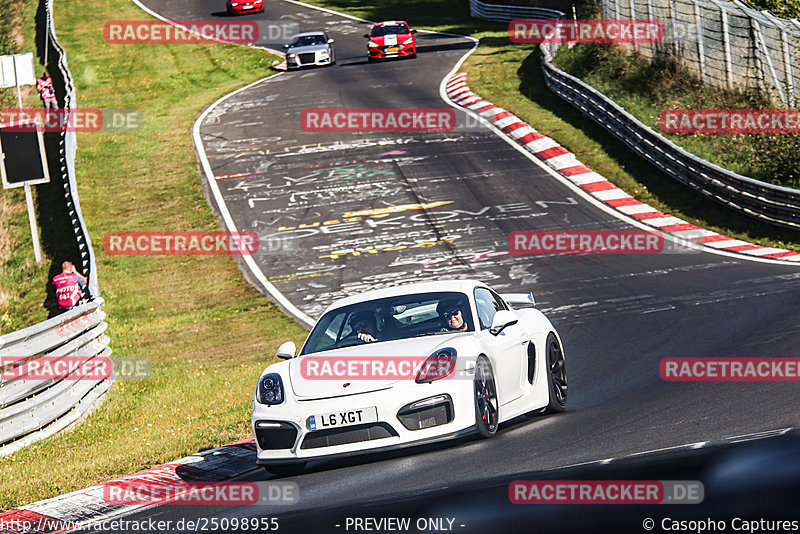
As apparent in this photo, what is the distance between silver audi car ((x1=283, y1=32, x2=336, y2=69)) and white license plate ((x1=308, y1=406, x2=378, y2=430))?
3699cm

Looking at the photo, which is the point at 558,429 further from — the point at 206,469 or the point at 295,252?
the point at 295,252

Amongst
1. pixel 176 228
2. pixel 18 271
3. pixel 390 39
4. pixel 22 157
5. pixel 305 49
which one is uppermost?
pixel 390 39

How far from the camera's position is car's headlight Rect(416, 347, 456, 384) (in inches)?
301

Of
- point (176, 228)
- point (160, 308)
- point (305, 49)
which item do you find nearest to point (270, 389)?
point (160, 308)

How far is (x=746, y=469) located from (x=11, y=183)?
23753 mm

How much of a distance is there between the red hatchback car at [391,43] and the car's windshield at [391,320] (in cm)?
3531

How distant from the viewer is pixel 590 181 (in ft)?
81.8

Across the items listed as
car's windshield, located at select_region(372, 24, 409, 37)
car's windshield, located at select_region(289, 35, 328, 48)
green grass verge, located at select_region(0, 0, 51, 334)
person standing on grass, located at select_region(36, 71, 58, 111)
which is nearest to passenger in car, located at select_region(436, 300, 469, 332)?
green grass verge, located at select_region(0, 0, 51, 334)

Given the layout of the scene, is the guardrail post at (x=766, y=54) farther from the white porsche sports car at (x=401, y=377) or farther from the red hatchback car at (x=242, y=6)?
the red hatchback car at (x=242, y=6)

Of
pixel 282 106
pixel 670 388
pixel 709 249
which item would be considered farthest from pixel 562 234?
pixel 282 106

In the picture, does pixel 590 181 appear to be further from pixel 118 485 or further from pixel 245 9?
pixel 245 9

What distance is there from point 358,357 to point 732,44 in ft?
64.5

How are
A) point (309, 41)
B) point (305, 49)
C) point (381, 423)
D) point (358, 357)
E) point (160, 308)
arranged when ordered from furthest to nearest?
point (309, 41), point (305, 49), point (160, 308), point (358, 357), point (381, 423)

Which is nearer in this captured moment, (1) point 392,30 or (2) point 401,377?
(2) point 401,377
